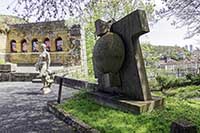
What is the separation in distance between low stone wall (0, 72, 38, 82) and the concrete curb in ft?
26.4

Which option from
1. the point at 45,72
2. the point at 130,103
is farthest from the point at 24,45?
the point at 130,103

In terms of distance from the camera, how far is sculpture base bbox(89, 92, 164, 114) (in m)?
5.24

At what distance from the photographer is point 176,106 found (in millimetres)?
5648

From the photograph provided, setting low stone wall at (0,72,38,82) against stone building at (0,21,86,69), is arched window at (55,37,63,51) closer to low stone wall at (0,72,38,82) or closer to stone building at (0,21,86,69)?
stone building at (0,21,86,69)

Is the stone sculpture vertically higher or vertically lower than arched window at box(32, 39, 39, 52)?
lower

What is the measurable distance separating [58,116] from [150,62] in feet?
43.7

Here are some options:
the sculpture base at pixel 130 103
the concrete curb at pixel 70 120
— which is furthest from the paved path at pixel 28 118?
the sculpture base at pixel 130 103

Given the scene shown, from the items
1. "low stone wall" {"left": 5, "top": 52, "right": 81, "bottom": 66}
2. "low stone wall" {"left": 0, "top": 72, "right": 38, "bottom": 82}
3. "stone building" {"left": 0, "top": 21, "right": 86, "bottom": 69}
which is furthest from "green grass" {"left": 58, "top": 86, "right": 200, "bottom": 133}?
"low stone wall" {"left": 5, "top": 52, "right": 81, "bottom": 66}

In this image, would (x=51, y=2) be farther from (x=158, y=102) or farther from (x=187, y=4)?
(x=187, y=4)

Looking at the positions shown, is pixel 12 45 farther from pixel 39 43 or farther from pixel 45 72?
pixel 45 72

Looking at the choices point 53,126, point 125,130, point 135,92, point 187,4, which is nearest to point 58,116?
point 53,126

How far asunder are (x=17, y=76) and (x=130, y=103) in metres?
11.3

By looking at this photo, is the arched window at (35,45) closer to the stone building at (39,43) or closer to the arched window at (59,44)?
the stone building at (39,43)

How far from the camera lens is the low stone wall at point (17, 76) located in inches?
589
